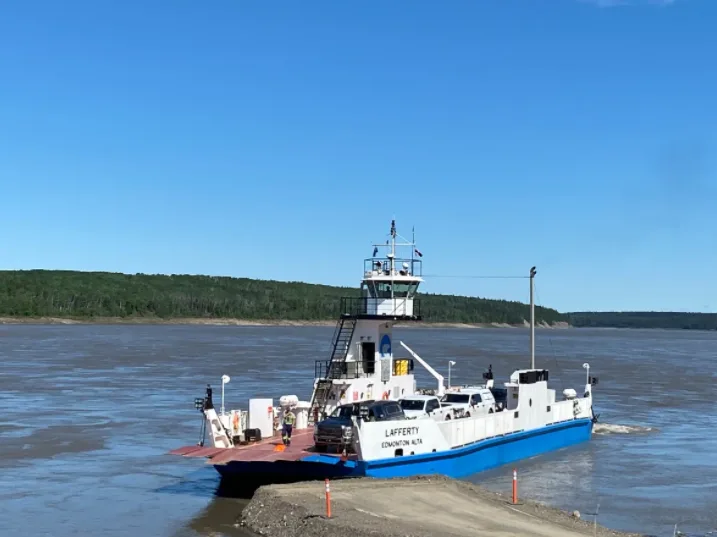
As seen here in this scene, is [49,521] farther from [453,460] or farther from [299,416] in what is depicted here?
[453,460]

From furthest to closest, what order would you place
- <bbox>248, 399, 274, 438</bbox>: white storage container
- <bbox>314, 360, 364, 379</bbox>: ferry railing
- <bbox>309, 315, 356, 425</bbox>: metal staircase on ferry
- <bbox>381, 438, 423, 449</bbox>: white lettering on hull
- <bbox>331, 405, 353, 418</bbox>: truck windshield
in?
<bbox>314, 360, 364, 379</bbox>: ferry railing
<bbox>309, 315, 356, 425</bbox>: metal staircase on ferry
<bbox>248, 399, 274, 438</bbox>: white storage container
<bbox>331, 405, 353, 418</bbox>: truck windshield
<bbox>381, 438, 423, 449</bbox>: white lettering on hull

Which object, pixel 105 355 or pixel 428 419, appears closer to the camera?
pixel 428 419

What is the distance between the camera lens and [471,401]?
28922 mm

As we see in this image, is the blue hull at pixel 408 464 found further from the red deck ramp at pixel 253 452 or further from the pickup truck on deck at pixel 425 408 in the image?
the pickup truck on deck at pixel 425 408

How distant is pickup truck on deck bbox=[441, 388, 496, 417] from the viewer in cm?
2825

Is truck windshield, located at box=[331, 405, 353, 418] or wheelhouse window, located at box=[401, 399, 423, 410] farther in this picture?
wheelhouse window, located at box=[401, 399, 423, 410]

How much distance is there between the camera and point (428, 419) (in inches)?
934

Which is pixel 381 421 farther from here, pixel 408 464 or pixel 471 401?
pixel 471 401

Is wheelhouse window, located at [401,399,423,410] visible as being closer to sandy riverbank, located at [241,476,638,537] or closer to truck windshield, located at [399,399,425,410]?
truck windshield, located at [399,399,425,410]

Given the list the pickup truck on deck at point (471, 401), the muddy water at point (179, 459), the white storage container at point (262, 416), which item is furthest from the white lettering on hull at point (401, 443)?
the pickup truck on deck at point (471, 401)

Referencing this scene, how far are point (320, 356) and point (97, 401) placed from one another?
139 ft

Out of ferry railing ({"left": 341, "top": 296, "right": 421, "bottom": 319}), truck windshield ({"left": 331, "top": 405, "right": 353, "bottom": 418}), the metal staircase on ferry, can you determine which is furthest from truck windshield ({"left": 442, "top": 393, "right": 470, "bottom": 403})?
truck windshield ({"left": 331, "top": 405, "right": 353, "bottom": 418})

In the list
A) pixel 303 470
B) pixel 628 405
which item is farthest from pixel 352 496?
pixel 628 405

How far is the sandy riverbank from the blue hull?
0.48 meters
